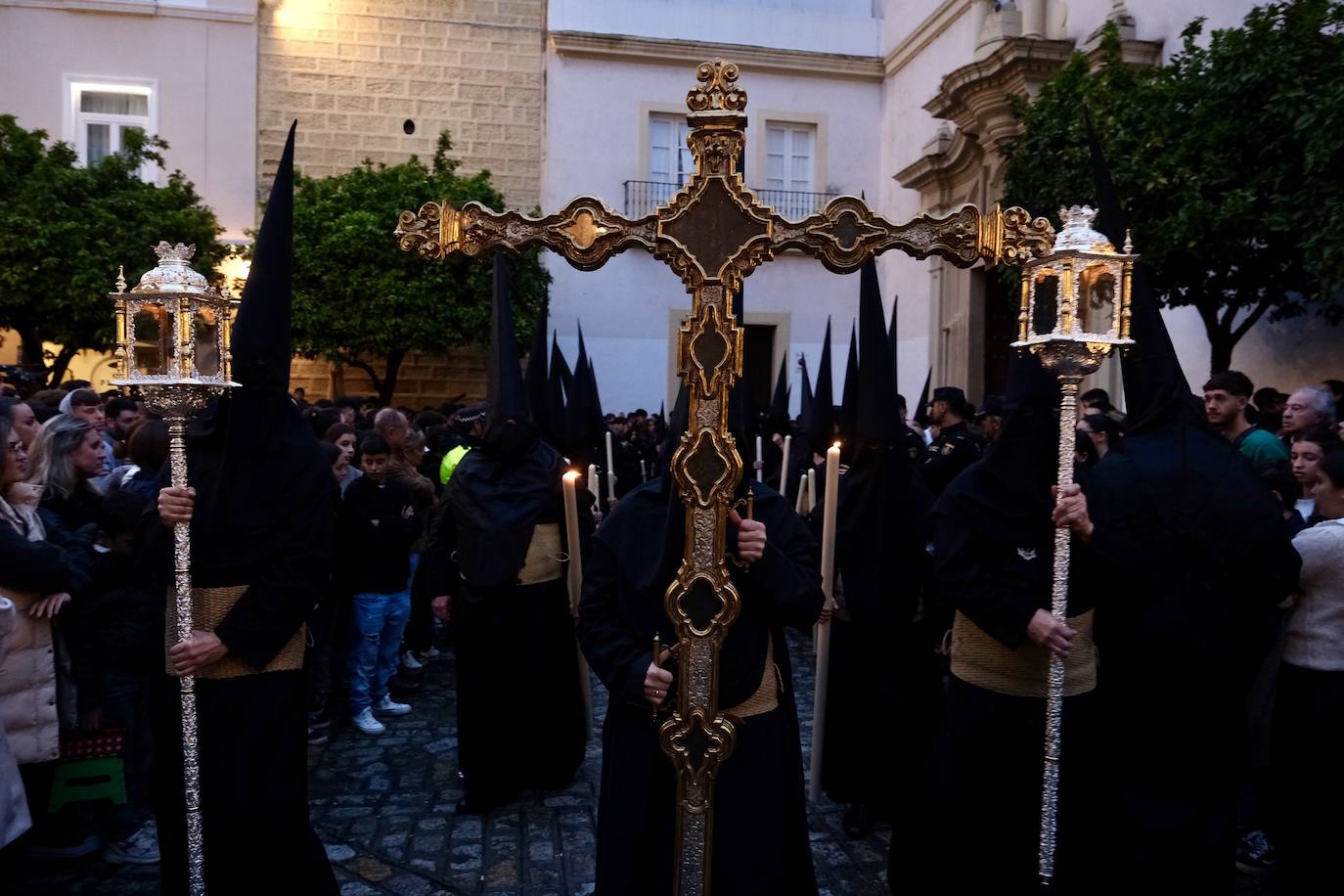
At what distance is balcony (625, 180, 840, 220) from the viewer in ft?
68.8

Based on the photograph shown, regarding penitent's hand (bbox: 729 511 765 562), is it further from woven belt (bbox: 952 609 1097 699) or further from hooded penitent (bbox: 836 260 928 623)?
hooded penitent (bbox: 836 260 928 623)

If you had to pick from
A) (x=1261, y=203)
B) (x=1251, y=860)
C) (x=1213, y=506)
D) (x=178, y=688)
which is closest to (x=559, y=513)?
(x=178, y=688)

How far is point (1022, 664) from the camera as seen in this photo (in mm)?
3816

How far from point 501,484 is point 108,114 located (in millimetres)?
17449

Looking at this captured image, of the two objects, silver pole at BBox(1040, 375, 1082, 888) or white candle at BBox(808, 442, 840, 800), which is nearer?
silver pole at BBox(1040, 375, 1082, 888)

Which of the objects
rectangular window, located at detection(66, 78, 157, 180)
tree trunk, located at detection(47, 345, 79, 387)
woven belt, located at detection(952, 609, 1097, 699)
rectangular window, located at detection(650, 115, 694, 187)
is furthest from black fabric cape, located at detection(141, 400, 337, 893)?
rectangular window, located at detection(650, 115, 694, 187)

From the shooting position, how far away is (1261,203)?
824cm

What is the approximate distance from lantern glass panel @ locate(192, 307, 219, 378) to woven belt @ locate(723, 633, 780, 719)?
1.88 m

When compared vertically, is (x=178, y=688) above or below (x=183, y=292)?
below

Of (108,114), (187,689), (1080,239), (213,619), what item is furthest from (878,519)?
(108,114)

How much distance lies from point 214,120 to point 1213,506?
19.7 meters

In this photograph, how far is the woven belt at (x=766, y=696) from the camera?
3.33 metres

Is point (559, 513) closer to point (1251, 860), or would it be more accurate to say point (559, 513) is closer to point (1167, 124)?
point (1251, 860)

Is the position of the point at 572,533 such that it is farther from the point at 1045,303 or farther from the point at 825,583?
the point at 1045,303
